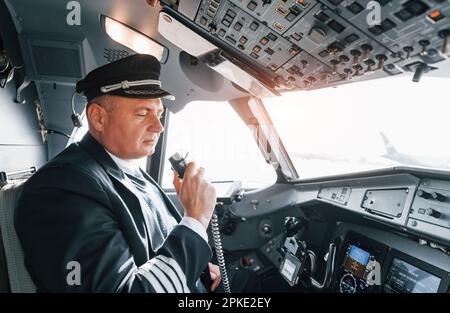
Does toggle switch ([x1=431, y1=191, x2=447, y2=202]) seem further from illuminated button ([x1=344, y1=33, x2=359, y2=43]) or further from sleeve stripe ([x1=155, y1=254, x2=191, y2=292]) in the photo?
sleeve stripe ([x1=155, y1=254, x2=191, y2=292])

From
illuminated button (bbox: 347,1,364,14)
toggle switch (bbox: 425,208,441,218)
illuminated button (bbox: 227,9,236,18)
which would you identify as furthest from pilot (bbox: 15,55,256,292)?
toggle switch (bbox: 425,208,441,218)

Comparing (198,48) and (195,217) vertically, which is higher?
(198,48)

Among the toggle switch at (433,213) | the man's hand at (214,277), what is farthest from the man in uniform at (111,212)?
the toggle switch at (433,213)

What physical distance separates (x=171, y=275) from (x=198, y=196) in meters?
0.33

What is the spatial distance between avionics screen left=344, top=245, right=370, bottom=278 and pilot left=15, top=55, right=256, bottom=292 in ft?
3.62

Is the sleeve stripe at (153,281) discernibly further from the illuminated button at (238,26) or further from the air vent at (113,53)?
the air vent at (113,53)

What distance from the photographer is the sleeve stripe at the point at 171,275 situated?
0.96 metres

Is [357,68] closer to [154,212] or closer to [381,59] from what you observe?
[381,59]

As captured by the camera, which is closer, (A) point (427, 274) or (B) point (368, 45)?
(B) point (368, 45)
